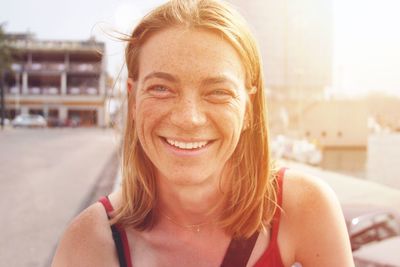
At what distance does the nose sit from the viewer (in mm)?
1542

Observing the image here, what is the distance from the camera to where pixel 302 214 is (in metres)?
1.73

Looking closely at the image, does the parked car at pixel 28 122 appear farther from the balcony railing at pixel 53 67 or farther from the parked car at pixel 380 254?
the parked car at pixel 380 254

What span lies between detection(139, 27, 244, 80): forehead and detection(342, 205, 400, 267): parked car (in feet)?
3.49

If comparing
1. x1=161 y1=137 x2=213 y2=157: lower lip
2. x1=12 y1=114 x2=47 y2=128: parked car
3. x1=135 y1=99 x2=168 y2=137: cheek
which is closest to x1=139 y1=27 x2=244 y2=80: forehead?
x1=135 y1=99 x2=168 y2=137: cheek

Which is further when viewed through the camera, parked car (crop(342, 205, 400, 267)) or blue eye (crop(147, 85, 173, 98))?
parked car (crop(342, 205, 400, 267))

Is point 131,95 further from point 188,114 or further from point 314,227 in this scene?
point 314,227

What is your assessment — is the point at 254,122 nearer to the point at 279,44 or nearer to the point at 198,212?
the point at 198,212

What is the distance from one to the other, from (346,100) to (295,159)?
24955mm

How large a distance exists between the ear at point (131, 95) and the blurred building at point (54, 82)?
61.3m

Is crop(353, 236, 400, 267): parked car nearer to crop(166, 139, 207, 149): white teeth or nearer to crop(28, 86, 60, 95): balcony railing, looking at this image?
crop(166, 139, 207, 149): white teeth

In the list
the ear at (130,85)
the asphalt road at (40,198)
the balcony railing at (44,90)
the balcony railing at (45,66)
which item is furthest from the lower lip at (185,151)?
the balcony railing at (44,90)

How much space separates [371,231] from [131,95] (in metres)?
1.25

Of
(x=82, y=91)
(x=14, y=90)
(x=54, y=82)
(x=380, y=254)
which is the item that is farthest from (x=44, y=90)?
(x=380, y=254)

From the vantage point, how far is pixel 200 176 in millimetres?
1630
